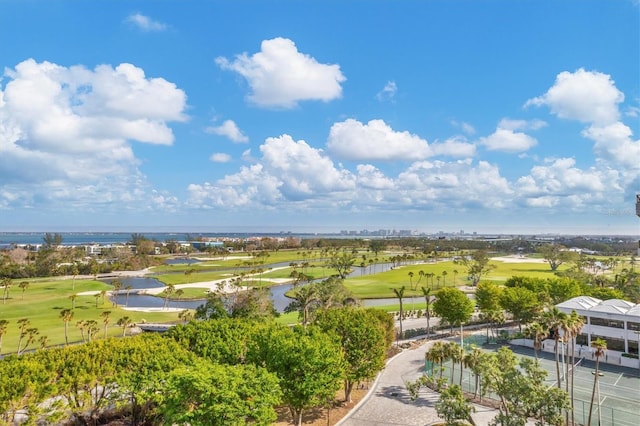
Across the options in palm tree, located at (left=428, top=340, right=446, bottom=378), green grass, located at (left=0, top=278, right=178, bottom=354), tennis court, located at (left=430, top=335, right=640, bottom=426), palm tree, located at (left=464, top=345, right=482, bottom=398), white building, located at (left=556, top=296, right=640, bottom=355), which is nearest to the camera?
A: tennis court, located at (left=430, top=335, right=640, bottom=426)

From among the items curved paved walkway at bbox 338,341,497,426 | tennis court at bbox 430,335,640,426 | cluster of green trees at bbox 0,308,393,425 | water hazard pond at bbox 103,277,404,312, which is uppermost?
cluster of green trees at bbox 0,308,393,425

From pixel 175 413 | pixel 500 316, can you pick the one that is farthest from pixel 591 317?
pixel 175 413

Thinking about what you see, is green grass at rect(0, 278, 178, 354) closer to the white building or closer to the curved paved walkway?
the curved paved walkway

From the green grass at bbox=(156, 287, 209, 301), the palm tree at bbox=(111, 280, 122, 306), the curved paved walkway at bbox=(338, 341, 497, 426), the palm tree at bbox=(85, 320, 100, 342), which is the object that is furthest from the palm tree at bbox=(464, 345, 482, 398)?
the palm tree at bbox=(111, 280, 122, 306)

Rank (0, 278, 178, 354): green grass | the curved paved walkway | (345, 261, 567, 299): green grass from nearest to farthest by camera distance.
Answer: the curved paved walkway, (0, 278, 178, 354): green grass, (345, 261, 567, 299): green grass

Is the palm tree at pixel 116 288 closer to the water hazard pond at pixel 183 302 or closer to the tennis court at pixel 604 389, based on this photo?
the water hazard pond at pixel 183 302

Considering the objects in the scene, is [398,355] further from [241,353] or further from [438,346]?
[241,353]
